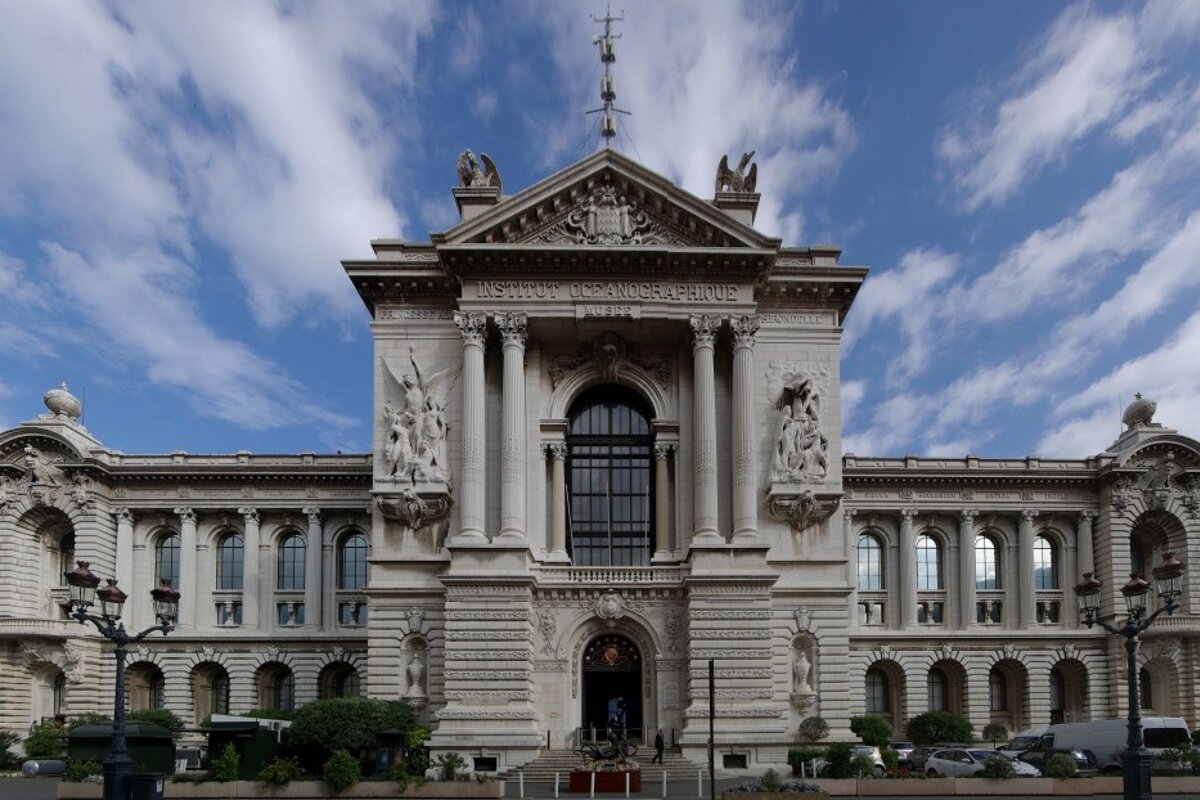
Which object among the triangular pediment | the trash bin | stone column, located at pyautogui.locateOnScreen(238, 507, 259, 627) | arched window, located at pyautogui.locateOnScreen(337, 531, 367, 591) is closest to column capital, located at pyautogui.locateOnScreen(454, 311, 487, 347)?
the triangular pediment

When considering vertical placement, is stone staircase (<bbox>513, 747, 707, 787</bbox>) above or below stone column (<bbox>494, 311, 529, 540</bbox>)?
below

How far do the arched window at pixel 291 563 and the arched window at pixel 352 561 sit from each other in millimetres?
2135

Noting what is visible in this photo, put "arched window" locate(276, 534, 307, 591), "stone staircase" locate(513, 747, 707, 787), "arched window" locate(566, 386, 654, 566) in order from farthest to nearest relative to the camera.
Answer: "arched window" locate(276, 534, 307, 591) < "arched window" locate(566, 386, 654, 566) < "stone staircase" locate(513, 747, 707, 787)

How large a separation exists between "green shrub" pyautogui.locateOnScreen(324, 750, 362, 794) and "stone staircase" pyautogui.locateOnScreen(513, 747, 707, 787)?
21.6 feet

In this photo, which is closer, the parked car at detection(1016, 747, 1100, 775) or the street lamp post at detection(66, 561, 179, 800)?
the street lamp post at detection(66, 561, 179, 800)

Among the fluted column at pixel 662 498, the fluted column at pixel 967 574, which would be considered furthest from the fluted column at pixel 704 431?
the fluted column at pixel 967 574

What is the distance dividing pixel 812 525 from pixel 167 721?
33.2 meters

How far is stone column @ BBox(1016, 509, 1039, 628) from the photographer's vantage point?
66312 mm

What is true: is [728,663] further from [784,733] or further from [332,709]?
[332,709]

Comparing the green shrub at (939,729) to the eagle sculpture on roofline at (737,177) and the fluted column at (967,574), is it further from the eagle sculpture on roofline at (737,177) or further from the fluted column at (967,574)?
the eagle sculpture on roofline at (737,177)

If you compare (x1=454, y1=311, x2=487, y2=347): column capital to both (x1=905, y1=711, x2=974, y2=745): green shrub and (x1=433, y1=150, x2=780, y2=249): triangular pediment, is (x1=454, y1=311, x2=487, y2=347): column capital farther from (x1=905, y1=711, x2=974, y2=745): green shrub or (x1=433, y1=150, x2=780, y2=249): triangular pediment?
(x1=905, y1=711, x2=974, y2=745): green shrub

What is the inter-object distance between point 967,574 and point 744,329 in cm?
2843

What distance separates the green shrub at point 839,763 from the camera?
36016 mm

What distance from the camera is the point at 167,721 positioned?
56.6 meters
